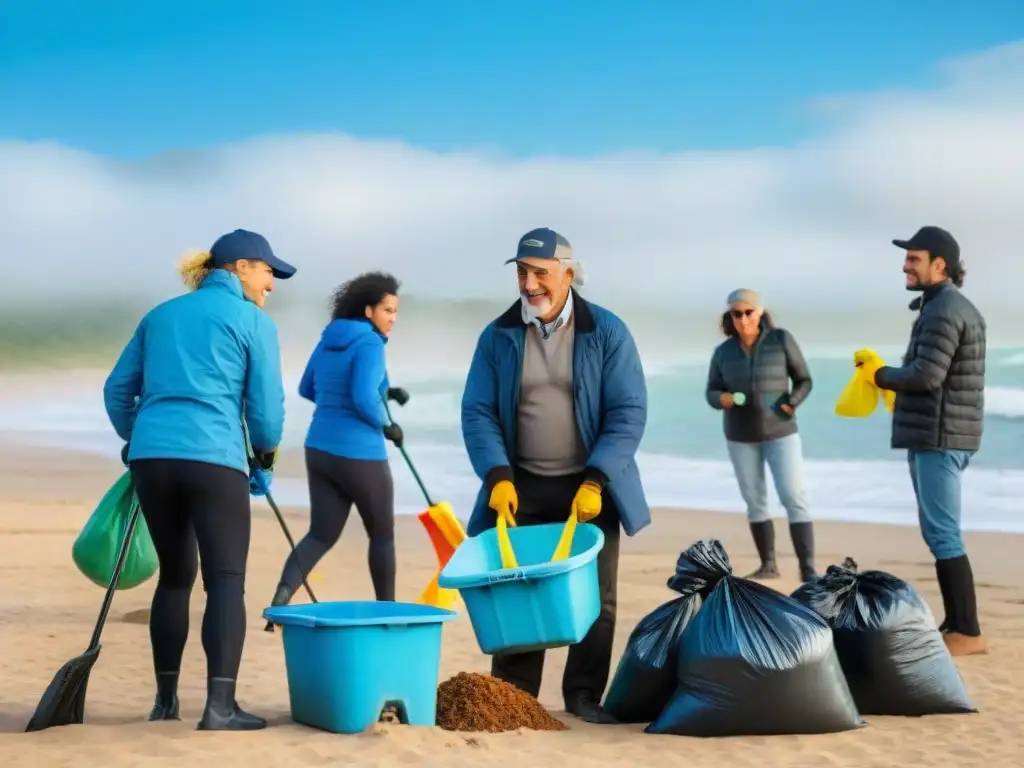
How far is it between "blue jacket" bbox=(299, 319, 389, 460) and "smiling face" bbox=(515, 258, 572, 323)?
6.65 feet

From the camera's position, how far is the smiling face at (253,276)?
15.6ft

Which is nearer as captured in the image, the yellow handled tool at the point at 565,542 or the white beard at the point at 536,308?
the yellow handled tool at the point at 565,542

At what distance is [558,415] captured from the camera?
4949mm

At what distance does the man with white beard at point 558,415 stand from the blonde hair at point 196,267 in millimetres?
962

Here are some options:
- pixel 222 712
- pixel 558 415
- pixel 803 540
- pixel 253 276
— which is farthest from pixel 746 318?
pixel 222 712

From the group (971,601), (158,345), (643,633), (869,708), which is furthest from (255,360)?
(971,601)

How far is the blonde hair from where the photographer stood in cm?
478

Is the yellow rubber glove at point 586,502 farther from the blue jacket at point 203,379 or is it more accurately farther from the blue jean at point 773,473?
the blue jean at point 773,473

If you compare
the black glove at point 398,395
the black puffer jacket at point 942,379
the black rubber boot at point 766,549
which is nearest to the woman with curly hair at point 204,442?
the black glove at point 398,395

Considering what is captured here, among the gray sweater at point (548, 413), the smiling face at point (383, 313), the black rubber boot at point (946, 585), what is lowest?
the black rubber boot at point (946, 585)

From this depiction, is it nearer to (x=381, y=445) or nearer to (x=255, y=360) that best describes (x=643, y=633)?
(x=255, y=360)

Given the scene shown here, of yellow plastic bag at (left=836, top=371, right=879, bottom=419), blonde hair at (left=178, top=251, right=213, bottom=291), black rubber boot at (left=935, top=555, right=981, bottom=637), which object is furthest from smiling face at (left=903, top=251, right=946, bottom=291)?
blonde hair at (left=178, top=251, right=213, bottom=291)

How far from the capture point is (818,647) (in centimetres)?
460

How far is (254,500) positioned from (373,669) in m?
12.0
